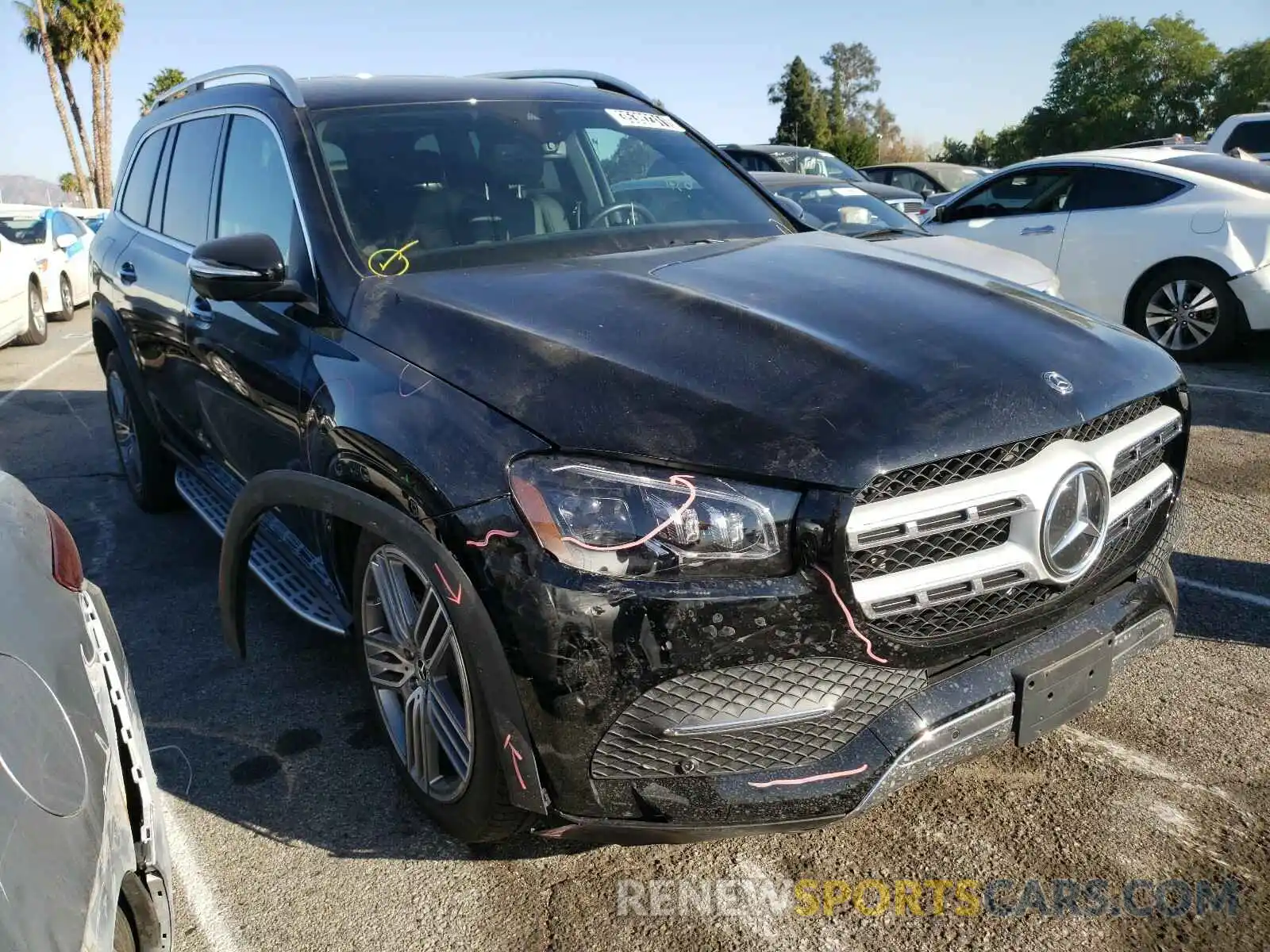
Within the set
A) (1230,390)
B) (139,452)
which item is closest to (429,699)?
(139,452)

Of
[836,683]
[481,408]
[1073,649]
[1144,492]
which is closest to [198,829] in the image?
[481,408]

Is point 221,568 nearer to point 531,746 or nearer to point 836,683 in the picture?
point 531,746

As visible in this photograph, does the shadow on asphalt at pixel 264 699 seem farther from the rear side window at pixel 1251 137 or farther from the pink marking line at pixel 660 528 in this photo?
the rear side window at pixel 1251 137

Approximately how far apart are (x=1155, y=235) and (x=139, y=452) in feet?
23.6

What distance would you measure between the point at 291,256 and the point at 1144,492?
95.2 inches

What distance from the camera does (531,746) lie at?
7.06ft

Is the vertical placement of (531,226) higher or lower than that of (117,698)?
higher

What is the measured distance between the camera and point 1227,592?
397 cm

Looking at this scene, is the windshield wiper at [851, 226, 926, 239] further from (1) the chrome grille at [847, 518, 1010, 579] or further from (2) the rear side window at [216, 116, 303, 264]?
(1) the chrome grille at [847, 518, 1010, 579]

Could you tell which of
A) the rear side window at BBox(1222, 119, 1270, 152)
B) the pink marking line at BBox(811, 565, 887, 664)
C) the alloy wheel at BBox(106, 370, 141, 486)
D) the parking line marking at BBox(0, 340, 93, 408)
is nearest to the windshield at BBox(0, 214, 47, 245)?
the parking line marking at BBox(0, 340, 93, 408)

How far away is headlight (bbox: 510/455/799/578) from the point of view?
205 centimetres

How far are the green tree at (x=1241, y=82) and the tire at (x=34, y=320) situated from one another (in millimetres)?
62587

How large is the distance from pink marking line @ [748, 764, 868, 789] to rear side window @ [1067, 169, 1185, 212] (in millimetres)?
7463

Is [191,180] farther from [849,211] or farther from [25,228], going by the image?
[25,228]
